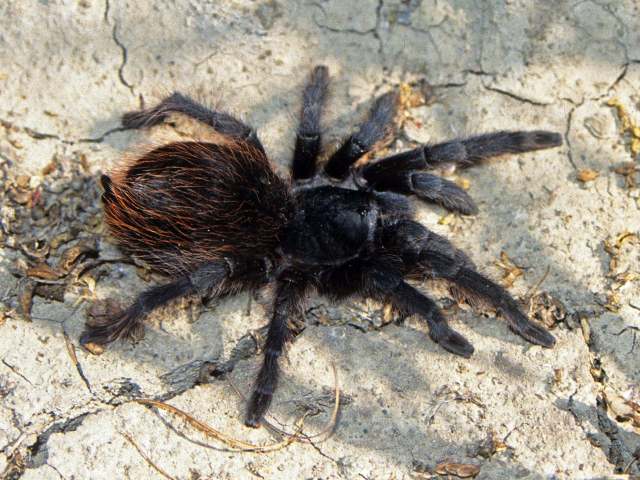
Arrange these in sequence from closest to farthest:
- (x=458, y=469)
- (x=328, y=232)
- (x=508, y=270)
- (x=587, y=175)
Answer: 1. (x=458, y=469)
2. (x=328, y=232)
3. (x=508, y=270)
4. (x=587, y=175)

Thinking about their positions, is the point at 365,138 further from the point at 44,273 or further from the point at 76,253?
the point at 44,273

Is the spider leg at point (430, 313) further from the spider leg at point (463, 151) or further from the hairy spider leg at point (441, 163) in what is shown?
the spider leg at point (463, 151)

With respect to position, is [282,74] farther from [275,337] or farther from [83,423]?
[83,423]

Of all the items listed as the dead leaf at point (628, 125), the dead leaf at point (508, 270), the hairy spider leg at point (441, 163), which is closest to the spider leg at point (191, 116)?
the hairy spider leg at point (441, 163)

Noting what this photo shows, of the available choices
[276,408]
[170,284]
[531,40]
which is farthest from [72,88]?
[531,40]

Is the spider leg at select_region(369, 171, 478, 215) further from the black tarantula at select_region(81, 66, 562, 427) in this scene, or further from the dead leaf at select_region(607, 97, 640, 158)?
the dead leaf at select_region(607, 97, 640, 158)

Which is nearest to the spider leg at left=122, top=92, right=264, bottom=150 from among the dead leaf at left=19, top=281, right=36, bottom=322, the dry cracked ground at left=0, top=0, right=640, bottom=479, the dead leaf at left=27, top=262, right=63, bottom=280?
the dry cracked ground at left=0, top=0, right=640, bottom=479

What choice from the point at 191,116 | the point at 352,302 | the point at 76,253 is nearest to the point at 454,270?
the point at 352,302

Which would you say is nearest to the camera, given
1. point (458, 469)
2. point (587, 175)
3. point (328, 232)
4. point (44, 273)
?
point (458, 469)
